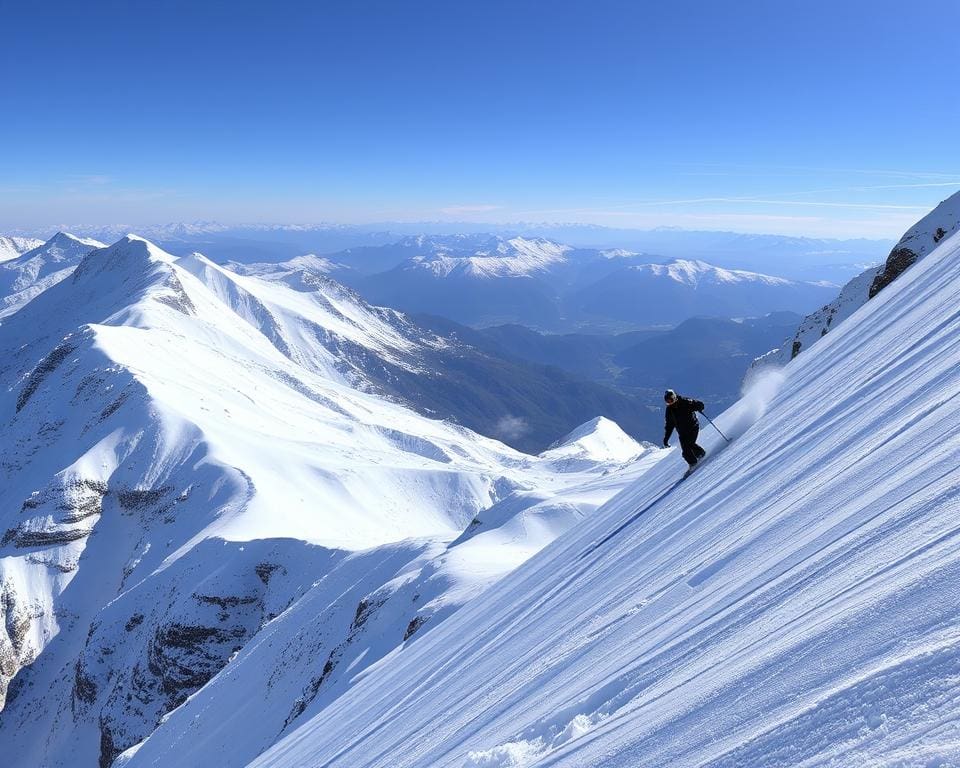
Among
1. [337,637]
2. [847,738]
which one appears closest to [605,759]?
[847,738]

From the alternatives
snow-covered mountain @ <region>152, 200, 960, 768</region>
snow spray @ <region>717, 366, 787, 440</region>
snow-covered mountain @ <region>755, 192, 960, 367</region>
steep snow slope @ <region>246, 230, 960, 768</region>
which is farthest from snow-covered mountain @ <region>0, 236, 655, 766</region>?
snow-covered mountain @ <region>755, 192, 960, 367</region>

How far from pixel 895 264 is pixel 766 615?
25.9 meters

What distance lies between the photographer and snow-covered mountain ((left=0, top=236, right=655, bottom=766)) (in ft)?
105

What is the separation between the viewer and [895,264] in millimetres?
24953

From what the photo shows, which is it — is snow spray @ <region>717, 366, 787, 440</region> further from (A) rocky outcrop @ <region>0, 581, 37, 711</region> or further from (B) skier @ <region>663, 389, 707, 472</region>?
(A) rocky outcrop @ <region>0, 581, 37, 711</region>

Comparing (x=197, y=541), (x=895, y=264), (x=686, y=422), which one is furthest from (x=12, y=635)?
(x=895, y=264)

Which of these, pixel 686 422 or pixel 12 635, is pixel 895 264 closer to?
pixel 686 422

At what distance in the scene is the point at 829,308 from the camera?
109 ft

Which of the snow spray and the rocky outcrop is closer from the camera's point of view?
the snow spray

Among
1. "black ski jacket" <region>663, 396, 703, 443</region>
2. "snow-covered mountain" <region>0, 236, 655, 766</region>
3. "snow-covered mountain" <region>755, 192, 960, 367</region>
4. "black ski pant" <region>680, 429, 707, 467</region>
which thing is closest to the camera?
"black ski jacket" <region>663, 396, 703, 443</region>

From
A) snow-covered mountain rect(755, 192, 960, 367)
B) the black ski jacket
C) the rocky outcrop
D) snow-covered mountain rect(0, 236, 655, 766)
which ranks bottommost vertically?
the rocky outcrop

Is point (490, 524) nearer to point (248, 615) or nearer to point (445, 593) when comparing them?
point (445, 593)

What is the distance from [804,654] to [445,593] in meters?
21.1

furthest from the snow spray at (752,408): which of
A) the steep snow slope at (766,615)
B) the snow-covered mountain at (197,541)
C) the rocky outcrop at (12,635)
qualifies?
the rocky outcrop at (12,635)
